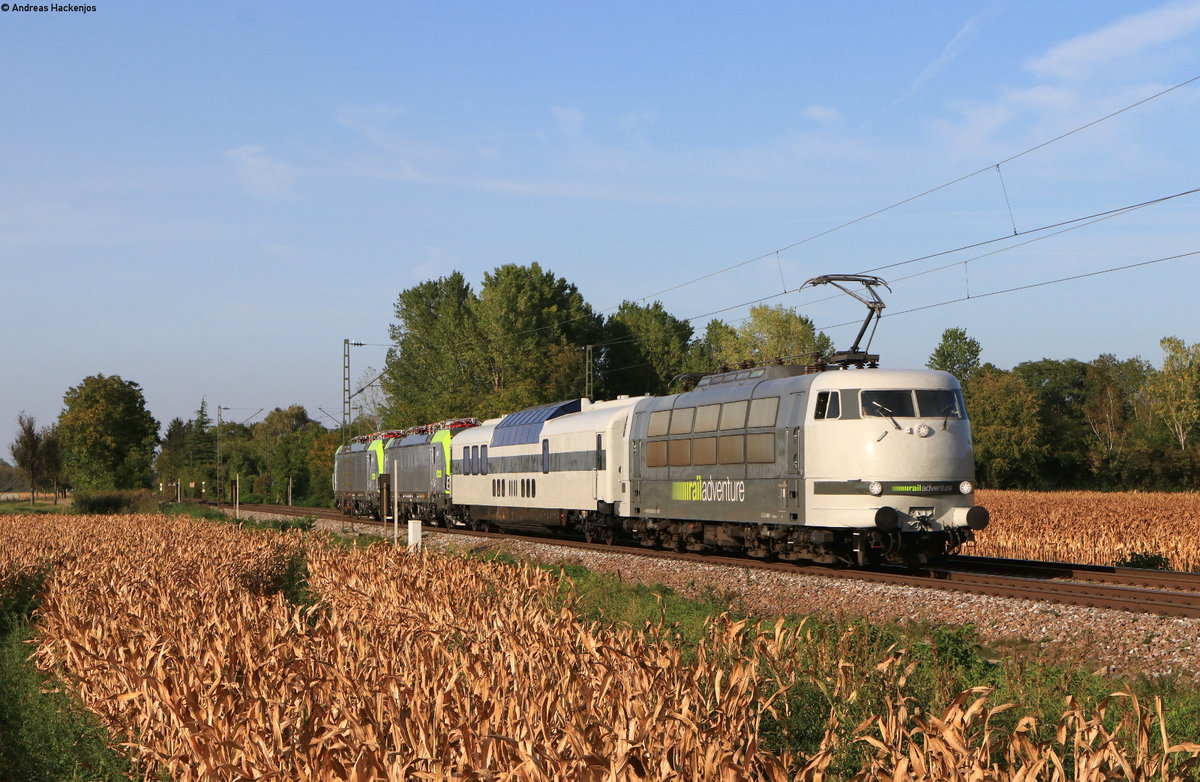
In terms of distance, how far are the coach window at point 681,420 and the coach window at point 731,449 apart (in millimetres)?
1664

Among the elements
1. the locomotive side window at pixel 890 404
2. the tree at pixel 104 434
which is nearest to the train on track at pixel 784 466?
the locomotive side window at pixel 890 404

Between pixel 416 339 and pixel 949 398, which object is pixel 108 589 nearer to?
pixel 949 398

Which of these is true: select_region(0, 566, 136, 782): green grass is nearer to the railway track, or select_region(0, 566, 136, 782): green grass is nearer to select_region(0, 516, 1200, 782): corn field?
select_region(0, 516, 1200, 782): corn field

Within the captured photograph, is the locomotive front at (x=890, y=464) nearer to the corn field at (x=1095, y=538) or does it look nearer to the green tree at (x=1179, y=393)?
the corn field at (x=1095, y=538)

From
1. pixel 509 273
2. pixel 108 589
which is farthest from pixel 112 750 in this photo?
pixel 509 273

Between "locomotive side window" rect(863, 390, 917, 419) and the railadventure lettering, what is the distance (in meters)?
3.37

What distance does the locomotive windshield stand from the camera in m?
20.5

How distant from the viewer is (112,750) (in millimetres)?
9641

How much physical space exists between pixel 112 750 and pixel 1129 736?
7.88 m

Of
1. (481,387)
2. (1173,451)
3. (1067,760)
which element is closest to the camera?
(1067,760)

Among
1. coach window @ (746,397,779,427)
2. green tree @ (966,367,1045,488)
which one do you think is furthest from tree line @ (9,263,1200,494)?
coach window @ (746,397,779,427)

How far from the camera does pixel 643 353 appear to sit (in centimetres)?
11256

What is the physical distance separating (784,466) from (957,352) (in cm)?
11543

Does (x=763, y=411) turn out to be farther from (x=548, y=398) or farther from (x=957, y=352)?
(x=957, y=352)
